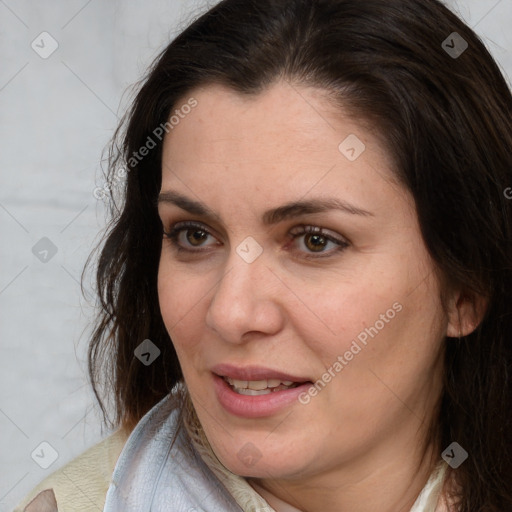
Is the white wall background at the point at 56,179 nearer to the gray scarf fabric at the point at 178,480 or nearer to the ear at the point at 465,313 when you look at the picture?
the gray scarf fabric at the point at 178,480

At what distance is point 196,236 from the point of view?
1.64 metres

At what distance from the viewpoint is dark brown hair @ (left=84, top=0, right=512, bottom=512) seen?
1.58 meters

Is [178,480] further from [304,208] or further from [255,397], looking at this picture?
[304,208]

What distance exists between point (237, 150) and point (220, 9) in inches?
11.3

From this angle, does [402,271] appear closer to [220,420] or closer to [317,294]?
[317,294]

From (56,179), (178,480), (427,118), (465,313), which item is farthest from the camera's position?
(56,179)

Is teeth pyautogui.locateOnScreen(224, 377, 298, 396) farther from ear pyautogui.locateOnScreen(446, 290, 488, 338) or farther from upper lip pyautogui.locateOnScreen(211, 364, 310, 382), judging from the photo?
ear pyautogui.locateOnScreen(446, 290, 488, 338)

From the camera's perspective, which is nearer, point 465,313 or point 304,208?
point 304,208

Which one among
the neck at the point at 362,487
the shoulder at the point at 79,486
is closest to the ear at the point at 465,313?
the neck at the point at 362,487

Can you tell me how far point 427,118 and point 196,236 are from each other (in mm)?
368

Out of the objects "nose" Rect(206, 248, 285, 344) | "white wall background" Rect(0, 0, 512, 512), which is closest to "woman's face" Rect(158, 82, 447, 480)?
"nose" Rect(206, 248, 285, 344)

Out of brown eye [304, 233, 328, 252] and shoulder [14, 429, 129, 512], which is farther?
shoulder [14, 429, 129, 512]

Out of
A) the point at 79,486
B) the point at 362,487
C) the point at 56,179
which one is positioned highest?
the point at 56,179

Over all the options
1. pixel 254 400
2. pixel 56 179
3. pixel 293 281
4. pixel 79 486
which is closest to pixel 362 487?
pixel 254 400
